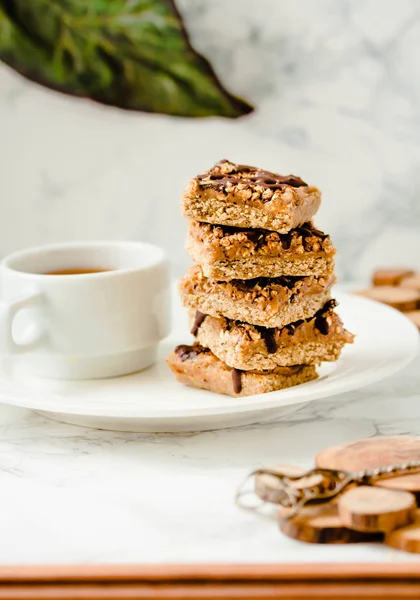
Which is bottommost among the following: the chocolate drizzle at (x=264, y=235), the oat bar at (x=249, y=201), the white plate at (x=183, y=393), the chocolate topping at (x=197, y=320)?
the white plate at (x=183, y=393)

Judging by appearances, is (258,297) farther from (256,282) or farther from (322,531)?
(322,531)

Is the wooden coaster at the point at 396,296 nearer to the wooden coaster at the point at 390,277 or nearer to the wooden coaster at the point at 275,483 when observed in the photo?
the wooden coaster at the point at 390,277

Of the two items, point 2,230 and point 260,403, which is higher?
point 2,230

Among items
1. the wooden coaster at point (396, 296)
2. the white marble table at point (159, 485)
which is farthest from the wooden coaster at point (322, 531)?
the wooden coaster at point (396, 296)

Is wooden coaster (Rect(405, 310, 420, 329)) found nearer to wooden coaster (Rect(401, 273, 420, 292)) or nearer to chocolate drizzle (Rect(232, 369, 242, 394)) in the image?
wooden coaster (Rect(401, 273, 420, 292))

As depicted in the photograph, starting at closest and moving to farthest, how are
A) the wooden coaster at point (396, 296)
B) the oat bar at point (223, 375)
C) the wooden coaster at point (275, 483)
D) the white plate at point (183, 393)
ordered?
the wooden coaster at point (275, 483), the white plate at point (183, 393), the oat bar at point (223, 375), the wooden coaster at point (396, 296)

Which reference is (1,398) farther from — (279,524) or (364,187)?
(364,187)

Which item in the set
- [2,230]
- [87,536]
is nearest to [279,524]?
A: [87,536]
